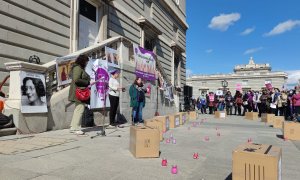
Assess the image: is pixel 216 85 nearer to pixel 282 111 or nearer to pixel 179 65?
pixel 179 65

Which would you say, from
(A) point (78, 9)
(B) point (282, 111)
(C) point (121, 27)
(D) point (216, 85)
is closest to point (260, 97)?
(B) point (282, 111)

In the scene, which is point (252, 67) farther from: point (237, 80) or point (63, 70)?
point (63, 70)

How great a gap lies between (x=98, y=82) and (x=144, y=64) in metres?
5.28

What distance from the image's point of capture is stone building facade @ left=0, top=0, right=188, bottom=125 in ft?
34.6

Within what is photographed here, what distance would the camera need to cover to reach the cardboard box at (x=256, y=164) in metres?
3.58

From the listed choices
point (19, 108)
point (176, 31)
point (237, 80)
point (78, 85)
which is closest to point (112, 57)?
point (78, 85)

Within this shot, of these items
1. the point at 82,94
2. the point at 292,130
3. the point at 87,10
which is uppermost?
the point at 87,10

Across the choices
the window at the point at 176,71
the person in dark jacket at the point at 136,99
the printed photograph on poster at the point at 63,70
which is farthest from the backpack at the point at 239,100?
the printed photograph on poster at the point at 63,70

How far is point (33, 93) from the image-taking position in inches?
324

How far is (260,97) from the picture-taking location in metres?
20.1

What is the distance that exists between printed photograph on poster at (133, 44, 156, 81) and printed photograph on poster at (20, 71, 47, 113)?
600 cm

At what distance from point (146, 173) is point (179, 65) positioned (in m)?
28.3

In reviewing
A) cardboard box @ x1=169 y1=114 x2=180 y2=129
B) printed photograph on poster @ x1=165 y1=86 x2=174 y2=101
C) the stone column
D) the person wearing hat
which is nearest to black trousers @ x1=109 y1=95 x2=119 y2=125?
the person wearing hat

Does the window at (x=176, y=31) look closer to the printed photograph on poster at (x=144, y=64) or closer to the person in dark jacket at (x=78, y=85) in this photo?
the printed photograph on poster at (x=144, y=64)
